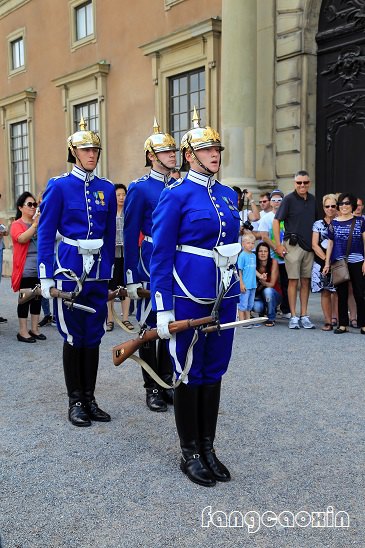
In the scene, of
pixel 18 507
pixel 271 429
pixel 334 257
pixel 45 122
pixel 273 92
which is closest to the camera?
pixel 18 507

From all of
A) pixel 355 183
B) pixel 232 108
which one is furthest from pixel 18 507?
pixel 232 108

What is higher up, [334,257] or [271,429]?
[334,257]

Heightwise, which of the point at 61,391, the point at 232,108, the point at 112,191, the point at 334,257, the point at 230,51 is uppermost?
the point at 230,51

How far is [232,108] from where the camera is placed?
430 inches

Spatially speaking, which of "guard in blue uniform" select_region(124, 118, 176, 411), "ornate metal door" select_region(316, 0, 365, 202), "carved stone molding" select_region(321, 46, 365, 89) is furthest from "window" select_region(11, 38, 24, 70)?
"guard in blue uniform" select_region(124, 118, 176, 411)

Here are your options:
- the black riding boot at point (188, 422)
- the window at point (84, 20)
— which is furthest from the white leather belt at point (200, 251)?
the window at point (84, 20)

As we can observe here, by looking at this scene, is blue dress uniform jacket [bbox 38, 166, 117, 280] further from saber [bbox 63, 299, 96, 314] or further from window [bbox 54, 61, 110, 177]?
window [bbox 54, 61, 110, 177]

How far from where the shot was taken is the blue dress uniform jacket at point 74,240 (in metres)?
4.07

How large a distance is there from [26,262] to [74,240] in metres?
3.40

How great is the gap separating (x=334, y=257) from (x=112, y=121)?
9.13 m

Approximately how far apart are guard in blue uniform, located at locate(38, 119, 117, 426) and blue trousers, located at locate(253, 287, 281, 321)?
3.72 meters

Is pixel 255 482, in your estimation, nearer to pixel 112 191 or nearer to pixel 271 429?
pixel 271 429

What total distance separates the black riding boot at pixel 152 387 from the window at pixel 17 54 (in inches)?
654

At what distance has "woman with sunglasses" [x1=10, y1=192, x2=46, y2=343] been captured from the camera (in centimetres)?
718
